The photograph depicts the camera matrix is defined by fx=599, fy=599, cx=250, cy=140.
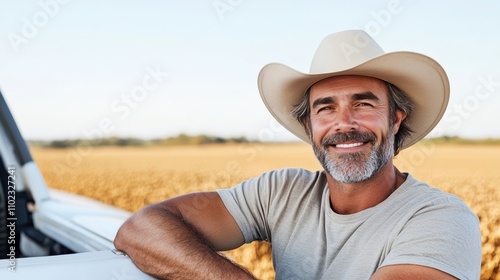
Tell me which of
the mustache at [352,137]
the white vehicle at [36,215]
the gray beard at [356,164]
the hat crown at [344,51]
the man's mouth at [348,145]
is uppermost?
the hat crown at [344,51]

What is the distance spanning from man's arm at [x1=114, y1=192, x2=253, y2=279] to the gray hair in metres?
0.45

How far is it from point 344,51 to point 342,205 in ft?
1.74

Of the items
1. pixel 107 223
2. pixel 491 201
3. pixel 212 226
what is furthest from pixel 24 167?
pixel 491 201

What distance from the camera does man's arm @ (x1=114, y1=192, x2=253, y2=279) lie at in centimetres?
171

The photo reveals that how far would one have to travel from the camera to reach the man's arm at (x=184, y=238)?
1715 mm

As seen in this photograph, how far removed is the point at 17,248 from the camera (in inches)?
113

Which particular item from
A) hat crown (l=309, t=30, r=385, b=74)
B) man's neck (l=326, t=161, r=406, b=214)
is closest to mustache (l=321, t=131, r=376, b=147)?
man's neck (l=326, t=161, r=406, b=214)

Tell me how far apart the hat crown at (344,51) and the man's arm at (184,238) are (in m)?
0.61

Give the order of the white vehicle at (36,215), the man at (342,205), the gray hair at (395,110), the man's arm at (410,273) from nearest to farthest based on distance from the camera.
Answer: the man's arm at (410,273), the man at (342,205), the gray hair at (395,110), the white vehicle at (36,215)

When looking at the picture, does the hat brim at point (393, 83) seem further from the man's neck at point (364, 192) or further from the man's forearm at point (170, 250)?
the man's forearm at point (170, 250)

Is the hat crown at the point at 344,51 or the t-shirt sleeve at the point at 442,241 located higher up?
the hat crown at the point at 344,51

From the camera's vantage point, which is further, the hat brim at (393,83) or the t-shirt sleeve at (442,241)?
the hat brim at (393,83)

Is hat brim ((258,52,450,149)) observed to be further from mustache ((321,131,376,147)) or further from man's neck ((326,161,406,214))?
man's neck ((326,161,406,214))

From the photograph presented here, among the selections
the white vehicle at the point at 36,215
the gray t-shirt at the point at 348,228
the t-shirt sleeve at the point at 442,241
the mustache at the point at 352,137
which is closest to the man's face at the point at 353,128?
the mustache at the point at 352,137
